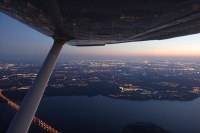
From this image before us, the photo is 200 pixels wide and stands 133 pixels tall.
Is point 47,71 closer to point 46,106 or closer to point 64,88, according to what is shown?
point 46,106

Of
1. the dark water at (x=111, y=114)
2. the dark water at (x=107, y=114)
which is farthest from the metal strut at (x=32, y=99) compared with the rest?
the dark water at (x=111, y=114)

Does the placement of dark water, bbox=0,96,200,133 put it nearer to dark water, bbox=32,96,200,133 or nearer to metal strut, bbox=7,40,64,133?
dark water, bbox=32,96,200,133

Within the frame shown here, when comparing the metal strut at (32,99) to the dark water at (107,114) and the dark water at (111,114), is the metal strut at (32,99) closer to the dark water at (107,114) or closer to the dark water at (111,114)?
the dark water at (107,114)

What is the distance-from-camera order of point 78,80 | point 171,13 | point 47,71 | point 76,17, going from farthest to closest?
point 78,80 → point 47,71 → point 76,17 → point 171,13

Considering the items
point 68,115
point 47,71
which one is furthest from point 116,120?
point 47,71

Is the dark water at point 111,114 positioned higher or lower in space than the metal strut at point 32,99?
lower

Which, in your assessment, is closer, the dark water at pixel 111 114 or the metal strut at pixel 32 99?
the metal strut at pixel 32 99

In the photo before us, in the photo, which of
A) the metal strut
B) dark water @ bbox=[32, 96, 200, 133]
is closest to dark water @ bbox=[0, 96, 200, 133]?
dark water @ bbox=[32, 96, 200, 133]

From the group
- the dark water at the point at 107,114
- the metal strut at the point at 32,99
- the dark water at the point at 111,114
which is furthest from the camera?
the dark water at the point at 111,114
